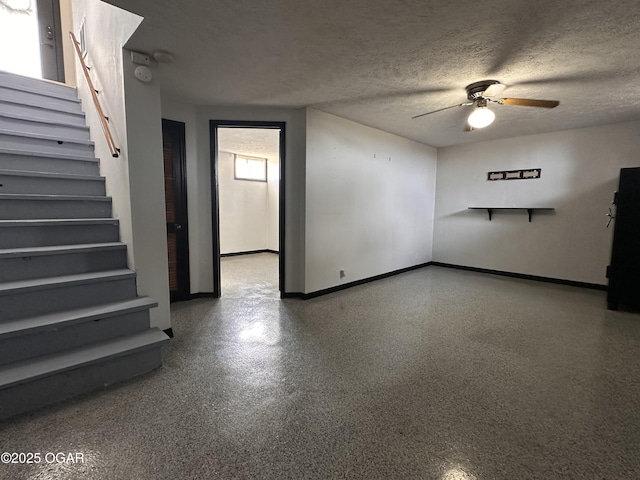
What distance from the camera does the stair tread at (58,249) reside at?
2066 mm

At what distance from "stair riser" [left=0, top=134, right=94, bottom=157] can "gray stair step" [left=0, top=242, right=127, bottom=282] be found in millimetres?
1401

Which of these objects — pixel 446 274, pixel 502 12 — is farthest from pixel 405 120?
pixel 446 274

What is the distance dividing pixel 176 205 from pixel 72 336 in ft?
6.45

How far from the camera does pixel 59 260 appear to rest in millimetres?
2256

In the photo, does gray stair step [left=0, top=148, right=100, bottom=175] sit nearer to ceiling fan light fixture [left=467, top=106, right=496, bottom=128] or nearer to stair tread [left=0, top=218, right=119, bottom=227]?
stair tread [left=0, top=218, right=119, bottom=227]

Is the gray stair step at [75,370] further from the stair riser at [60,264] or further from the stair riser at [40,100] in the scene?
the stair riser at [40,100]

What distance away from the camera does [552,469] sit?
140 cm

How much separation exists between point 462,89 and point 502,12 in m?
1.27

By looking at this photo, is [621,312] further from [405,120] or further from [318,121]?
[318,121]

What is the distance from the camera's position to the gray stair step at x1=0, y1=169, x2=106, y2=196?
2.52 meters

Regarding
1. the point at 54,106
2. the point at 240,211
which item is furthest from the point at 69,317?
the point at 240,211

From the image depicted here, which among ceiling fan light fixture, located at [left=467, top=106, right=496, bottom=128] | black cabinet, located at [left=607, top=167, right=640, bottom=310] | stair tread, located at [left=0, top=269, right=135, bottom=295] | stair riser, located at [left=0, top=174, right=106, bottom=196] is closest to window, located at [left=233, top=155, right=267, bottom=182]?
stair riser, located at [left=0, top=174, right=106, bottom=196]

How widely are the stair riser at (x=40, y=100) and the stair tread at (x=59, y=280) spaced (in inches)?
104

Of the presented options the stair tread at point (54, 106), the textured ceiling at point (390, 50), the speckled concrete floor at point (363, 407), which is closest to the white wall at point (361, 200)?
the textured ceiling at point (390, 50)
